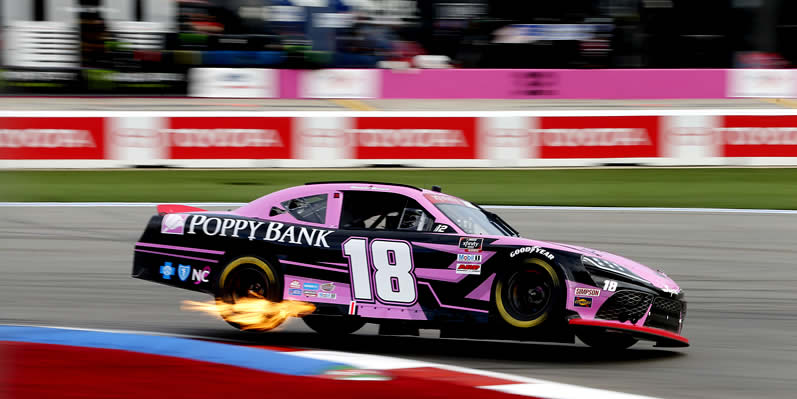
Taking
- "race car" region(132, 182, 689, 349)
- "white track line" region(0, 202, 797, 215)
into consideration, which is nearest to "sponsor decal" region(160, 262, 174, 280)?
"race car" region(132, 182, 689, 349)

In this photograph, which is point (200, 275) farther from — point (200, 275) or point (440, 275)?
point (440, 275)

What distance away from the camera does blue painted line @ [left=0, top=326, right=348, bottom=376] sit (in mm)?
4953

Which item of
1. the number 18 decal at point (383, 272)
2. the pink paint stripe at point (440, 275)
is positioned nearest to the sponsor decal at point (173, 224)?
the number 18 decal at point (383, 272)

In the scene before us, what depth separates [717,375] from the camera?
6430 mm

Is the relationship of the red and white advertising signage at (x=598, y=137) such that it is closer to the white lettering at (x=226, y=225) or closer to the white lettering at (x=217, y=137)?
the white lettering at (x=217, y=137)

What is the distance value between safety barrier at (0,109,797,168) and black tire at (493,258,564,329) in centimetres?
1010

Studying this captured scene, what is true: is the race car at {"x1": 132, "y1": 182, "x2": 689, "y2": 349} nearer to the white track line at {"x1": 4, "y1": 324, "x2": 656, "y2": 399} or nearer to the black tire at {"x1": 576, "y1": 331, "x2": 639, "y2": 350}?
the black tire at {"x1": 576, "y1": 331, "x2": 639, "y2": 350}

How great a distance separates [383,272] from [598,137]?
10.9 meters

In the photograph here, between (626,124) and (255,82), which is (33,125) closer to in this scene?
(255,82)

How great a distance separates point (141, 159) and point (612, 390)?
1223cm

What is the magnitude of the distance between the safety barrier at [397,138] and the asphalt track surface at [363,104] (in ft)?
16.2

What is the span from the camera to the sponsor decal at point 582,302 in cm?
659

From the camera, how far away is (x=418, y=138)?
55.6 feet

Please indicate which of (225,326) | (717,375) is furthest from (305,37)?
(717,375)
